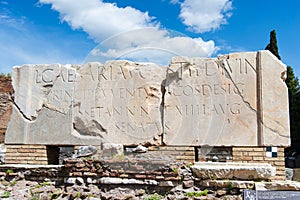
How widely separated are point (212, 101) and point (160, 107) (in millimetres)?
1105

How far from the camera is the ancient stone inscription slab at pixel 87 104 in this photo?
24.9 feet

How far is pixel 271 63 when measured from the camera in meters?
7.03

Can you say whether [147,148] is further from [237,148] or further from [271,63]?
[271,63]

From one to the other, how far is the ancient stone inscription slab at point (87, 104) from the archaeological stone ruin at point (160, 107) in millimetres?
22

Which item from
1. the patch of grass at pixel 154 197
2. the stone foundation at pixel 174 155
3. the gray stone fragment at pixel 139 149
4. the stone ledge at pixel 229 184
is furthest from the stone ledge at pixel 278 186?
the gray stone fragment at pixel 139 149

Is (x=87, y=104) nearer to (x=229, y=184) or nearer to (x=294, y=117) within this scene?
(x=229, y=184)

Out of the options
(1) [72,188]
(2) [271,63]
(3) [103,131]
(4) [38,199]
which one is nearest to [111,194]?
(1) [72,188]

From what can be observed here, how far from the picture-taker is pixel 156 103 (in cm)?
754

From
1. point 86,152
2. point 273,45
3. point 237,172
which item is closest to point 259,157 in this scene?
point 237,172

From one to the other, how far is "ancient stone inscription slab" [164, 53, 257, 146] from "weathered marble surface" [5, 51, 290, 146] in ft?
0.06

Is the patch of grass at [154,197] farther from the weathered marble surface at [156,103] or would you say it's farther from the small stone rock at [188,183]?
the weathered marble surface at [156,103]

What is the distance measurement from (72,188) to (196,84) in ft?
10.8

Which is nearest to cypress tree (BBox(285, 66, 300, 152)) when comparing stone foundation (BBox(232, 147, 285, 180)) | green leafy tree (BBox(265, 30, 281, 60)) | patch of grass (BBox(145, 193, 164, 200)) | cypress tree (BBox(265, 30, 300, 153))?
cypress tree (BBox(265, 30, 300, 153))

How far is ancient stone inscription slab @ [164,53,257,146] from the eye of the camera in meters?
6.99
